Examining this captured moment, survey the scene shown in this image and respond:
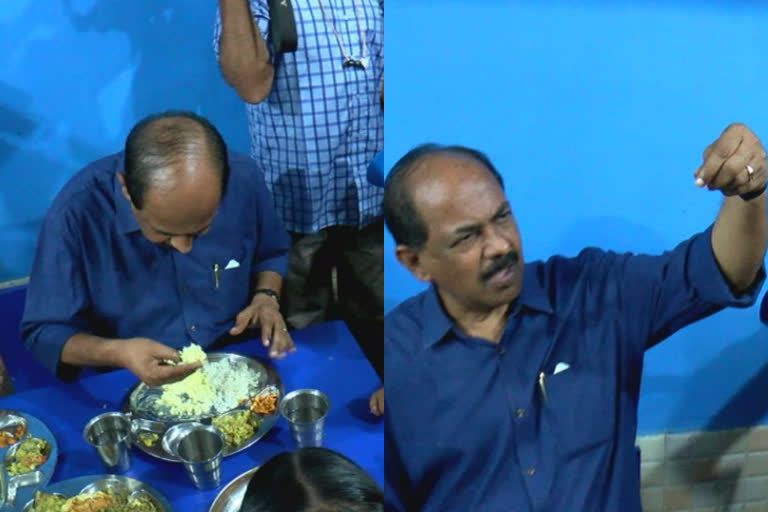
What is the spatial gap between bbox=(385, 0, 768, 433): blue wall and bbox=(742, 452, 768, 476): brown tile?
0.33m

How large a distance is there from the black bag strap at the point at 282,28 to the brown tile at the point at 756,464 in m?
0.92

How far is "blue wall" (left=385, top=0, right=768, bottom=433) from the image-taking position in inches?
19.2

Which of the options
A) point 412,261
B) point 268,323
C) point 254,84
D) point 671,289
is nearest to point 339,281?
point 268,323

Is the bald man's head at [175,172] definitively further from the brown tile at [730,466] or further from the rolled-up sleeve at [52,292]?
the brown tile at [730,466]

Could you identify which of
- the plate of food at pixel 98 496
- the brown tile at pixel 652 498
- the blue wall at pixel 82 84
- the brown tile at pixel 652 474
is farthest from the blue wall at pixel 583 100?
the blue wall at pixel 82 84

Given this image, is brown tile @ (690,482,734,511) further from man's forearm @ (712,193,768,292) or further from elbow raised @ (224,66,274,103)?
elbow raised @ (224,66,274,103)

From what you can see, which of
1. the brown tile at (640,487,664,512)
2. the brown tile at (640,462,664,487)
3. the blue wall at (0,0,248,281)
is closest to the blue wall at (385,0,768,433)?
the brown tile at (640,462,664,487)

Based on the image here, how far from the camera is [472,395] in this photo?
561 mm

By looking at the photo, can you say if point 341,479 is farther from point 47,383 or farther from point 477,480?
point 47,383

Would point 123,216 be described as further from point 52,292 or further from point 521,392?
point 521,392

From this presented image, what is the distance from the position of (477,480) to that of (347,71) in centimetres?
90

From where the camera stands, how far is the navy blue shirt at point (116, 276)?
1130mm

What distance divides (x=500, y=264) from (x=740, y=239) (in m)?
0.19

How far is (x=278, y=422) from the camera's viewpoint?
950 mm
